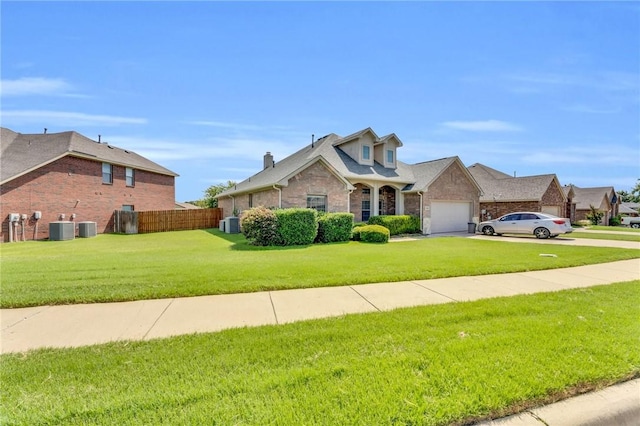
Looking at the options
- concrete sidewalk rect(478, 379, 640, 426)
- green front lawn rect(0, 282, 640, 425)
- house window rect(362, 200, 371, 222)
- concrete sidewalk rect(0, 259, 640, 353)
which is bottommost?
concrete sidewalk rect(478, 379, 640, 426)

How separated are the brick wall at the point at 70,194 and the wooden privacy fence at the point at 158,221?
1096 millimetres

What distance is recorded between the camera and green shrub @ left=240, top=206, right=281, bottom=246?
1268cm

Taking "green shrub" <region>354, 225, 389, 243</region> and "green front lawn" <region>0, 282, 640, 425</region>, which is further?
"green shrub" <region>354, 225, 389, 243</region>

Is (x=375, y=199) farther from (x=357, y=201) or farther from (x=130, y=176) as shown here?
(x=130, y=176)

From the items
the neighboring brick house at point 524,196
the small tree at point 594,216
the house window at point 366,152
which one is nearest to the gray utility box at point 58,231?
the house window at point 366,152

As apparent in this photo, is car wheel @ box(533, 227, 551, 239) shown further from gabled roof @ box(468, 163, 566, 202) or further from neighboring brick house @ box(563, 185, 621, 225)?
neighboring brick house @ box(563, 185, 621, 225)

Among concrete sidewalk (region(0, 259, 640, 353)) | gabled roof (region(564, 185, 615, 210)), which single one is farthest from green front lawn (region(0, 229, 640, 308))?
gabled roof (region(564, 185, 615, 210))

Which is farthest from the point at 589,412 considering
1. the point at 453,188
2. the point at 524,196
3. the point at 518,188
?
the point at 518,188

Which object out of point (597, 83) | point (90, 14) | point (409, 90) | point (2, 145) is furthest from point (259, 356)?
point (2, 145)

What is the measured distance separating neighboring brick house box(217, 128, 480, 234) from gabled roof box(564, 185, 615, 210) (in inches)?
1198

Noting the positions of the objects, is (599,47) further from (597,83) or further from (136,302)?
(136,302)

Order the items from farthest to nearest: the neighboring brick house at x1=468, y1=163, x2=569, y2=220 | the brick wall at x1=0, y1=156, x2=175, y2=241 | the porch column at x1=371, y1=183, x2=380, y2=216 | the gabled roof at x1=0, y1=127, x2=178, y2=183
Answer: the neighboring brick house at x1=468, y1=163, x2=569, y2=220
the porch column at x1=371, y1=183, x2=380, y2=216
the gabled roof at x1=0, y1=127, x2=178, y2=183
the brick wall at x1=0, y1=156, x2=175, y2=241

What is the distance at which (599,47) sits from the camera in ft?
24.2

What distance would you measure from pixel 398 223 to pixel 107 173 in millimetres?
21428
